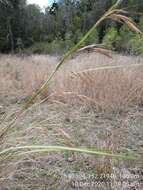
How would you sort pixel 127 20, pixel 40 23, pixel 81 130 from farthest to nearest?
pixel 40 23 → pixel 81 130 → pixel 127 20

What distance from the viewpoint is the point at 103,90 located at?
3963 mm

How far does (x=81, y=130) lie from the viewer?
3.09 metres

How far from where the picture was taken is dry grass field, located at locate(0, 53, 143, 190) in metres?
2.04

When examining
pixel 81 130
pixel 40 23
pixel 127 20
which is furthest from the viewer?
pixel 40 23

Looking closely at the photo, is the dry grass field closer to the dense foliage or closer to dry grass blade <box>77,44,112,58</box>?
dry grass blade <box>77,44,112,58</box>

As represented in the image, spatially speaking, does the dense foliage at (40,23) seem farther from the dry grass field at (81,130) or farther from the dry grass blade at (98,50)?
the dry grass blade at (98,50)

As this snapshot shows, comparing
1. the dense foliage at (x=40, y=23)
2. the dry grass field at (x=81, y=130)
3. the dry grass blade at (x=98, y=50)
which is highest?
the dry grass blade at (x=98, y=50)

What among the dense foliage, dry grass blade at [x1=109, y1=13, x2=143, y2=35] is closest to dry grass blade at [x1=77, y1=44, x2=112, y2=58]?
dry grass blade at [x1=109, y1=13, x2=143, y2=35]

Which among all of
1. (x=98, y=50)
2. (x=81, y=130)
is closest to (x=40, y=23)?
(x=81, y=130)

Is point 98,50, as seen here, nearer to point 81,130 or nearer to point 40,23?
point 81,130

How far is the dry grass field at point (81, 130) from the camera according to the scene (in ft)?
6.70

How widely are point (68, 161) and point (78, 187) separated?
362 mm

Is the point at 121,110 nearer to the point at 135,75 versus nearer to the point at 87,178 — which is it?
the point at 135,75

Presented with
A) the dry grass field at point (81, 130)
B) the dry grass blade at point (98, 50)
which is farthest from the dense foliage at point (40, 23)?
the dry grass blade at point (98, 50)
